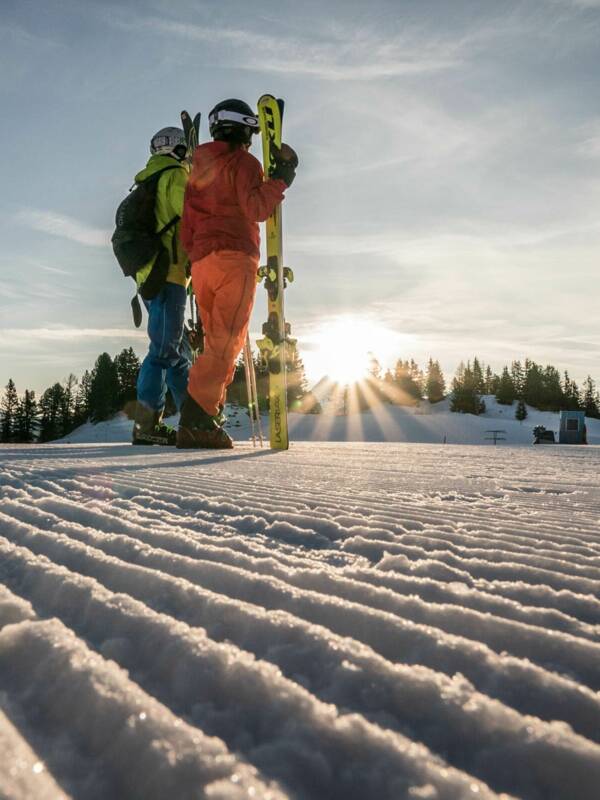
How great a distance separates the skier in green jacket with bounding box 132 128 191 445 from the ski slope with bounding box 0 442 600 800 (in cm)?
356

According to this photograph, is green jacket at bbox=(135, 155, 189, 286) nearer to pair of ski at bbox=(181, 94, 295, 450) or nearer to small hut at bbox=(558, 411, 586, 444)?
pair of ski at bbox=(181, 94, 295, 450)

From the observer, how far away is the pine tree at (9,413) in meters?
50.5

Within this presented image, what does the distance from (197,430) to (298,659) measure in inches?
147

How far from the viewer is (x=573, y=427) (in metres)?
15.3

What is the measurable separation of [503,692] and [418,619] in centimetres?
18

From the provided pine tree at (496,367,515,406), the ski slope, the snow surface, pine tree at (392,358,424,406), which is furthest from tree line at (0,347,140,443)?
the ski slope

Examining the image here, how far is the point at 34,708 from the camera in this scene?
52 centimetres

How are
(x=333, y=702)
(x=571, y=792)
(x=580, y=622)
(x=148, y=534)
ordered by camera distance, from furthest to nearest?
(x=148, y=534) < (x=580, y=622) < (x=333, y=702) < (x=571, y=792)

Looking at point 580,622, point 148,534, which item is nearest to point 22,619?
point 148,534

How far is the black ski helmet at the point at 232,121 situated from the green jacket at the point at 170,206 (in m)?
0.65

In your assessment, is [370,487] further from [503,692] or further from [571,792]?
[571,792]

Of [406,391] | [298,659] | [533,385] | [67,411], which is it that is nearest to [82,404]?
[67,411]

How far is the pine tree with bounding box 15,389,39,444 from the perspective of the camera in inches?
2030

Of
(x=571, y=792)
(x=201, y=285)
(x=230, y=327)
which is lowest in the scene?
(x=571, y=792)
